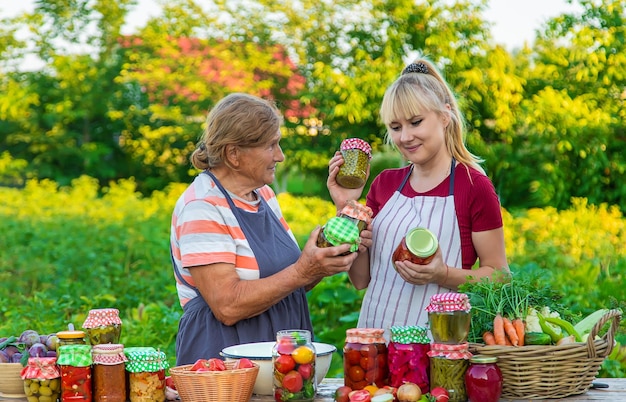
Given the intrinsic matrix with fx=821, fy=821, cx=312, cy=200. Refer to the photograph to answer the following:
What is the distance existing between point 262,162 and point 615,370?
2.55 m

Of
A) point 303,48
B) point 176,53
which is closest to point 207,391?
point 303,48

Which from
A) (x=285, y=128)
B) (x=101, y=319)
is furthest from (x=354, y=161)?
(x=285, y=128)

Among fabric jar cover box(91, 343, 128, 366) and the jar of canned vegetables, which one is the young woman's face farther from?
the jar of canned vegetables

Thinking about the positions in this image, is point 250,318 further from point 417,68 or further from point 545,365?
point 417,68

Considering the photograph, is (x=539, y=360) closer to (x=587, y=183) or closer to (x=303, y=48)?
(x=587, y=183)

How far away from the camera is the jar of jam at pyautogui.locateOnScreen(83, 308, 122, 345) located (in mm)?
2709

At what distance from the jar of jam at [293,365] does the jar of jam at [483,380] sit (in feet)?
1.55

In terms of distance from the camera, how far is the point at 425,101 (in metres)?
3.10

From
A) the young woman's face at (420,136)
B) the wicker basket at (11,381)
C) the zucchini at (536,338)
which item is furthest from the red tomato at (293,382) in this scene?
the young woman's face at (420,136)

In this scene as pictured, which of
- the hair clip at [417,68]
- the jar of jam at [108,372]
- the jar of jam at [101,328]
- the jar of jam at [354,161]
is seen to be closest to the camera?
the jar of jam at [108,372]

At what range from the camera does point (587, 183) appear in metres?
10.4

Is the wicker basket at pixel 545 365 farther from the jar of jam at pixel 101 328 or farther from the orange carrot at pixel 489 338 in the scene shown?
the jar of jam at pixel 101 328

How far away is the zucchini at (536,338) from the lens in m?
2.51

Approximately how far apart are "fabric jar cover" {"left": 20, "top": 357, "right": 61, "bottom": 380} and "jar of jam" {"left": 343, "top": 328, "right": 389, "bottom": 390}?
90cm
